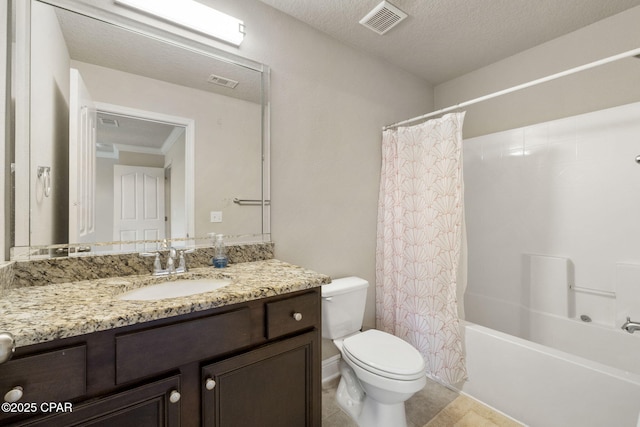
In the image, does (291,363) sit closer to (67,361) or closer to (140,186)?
(67,361)

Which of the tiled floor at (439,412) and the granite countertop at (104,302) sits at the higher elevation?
the granite countertop at (104,302)

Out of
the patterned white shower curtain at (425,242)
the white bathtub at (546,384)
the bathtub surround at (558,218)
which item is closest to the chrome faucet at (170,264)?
the patterned white shower curtain at (425,242)

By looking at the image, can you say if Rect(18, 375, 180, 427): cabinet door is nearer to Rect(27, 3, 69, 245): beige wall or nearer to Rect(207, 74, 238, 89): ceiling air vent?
Rect(27, 3, 69, 245): beige wall

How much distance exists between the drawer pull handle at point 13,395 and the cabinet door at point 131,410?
0.08m

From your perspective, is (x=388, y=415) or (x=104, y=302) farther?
(x=388, y=415)

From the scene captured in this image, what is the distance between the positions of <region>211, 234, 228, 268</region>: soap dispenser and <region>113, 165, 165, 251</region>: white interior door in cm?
25

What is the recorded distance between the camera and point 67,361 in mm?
691

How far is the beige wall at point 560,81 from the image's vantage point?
5.71 ft

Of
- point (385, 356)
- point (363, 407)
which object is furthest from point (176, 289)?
point (363, 407)

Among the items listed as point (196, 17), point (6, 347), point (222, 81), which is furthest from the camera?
point (222, 81)

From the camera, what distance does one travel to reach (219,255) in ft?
4.58

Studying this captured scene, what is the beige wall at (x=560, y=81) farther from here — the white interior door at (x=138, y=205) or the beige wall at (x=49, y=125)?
the beige wall at (x=49, y=125)

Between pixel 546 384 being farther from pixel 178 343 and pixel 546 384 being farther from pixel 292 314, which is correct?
pixel 178 343

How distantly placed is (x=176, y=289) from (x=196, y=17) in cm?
134
